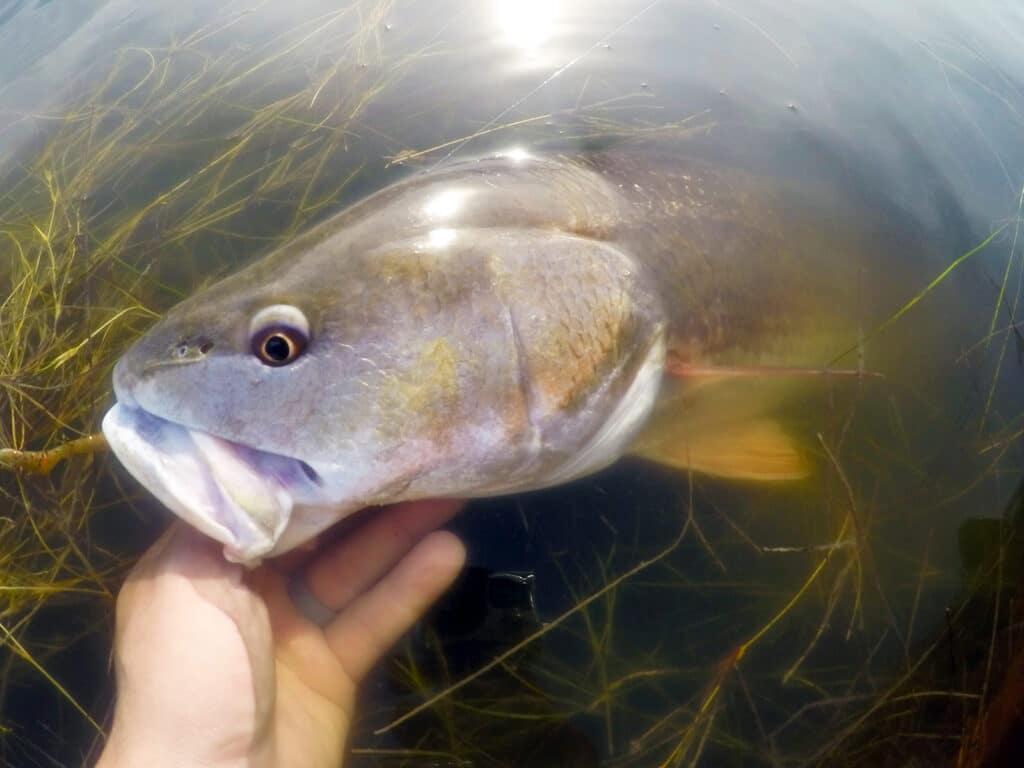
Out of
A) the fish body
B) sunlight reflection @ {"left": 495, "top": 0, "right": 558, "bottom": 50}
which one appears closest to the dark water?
sunlight reflection @ {"left": 495, "top": 0, "right": 558, "bottom": 50}

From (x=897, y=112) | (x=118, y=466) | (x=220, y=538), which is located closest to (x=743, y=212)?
(x=897, y=112)

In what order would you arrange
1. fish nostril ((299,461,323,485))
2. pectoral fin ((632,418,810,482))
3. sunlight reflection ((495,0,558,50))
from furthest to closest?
sunlight reflection ((495,0,558,50)) → pectoral fin ((632,418,810,482)) → fish nostril ((299,461,323,485))

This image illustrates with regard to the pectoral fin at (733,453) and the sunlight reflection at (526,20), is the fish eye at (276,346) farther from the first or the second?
the sunlight reflection at (526,20)

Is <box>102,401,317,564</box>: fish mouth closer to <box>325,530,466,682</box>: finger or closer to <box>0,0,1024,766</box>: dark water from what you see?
<box>325,530,466,682</box>: finger

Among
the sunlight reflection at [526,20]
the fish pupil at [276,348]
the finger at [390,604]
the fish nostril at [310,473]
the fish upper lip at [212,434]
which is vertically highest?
the sunlight reflection at [526,20]

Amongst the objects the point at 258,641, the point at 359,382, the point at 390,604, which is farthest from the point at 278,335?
the point at 390,604

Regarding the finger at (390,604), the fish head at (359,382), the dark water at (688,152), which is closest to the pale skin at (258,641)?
the finger at (390,604)
